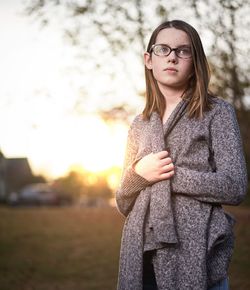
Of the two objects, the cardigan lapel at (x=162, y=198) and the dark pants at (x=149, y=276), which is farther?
the dark pants at (x=149, y=276)

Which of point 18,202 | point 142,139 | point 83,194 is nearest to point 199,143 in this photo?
point 142,139

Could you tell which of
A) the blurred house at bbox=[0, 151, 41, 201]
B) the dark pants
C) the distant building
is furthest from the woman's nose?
the distant building

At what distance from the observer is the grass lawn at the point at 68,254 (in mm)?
7645

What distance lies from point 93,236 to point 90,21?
6.92m

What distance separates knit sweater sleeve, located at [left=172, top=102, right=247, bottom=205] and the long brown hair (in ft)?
0.42

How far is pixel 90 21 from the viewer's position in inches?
274

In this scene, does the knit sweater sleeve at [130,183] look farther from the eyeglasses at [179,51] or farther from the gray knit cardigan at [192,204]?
the eyeglasses at [179,51]

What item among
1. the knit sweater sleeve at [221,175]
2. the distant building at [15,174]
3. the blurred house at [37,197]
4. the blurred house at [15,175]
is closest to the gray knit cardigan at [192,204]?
the knit sweater sleeve at [221,175]

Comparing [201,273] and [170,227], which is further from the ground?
[170,227]

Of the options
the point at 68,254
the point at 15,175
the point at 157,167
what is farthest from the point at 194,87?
the point at 15,175

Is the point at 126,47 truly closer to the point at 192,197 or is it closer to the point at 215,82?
the point at 215,82

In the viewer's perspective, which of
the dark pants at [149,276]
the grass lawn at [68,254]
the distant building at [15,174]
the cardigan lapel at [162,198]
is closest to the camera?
the cardigan lapel at [162,198]

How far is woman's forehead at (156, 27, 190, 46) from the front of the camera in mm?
2230

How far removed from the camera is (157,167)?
2.07m
